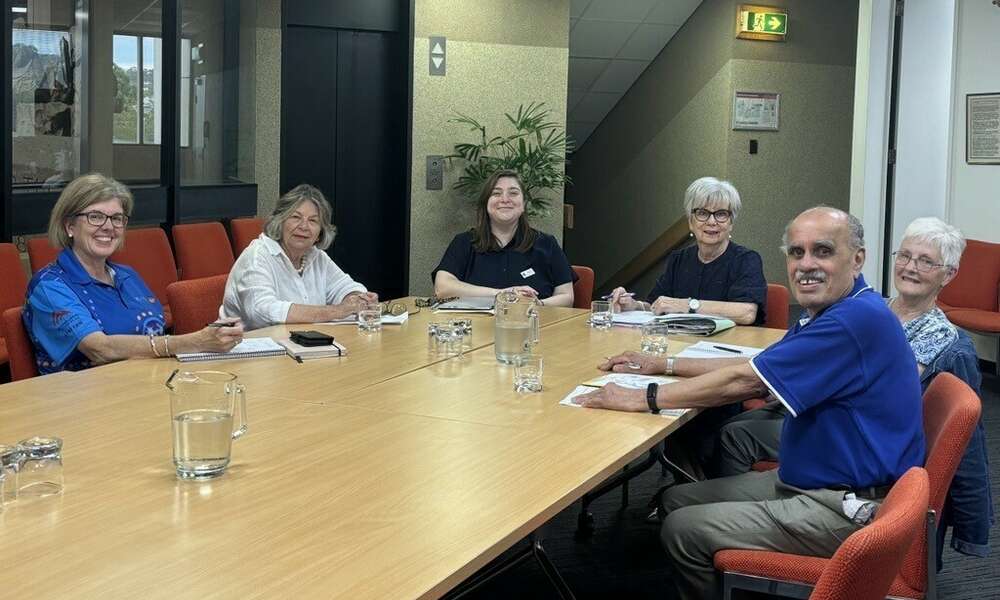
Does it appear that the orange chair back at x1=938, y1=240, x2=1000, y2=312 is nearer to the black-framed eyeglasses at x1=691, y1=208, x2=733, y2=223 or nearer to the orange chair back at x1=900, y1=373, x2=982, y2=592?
the black-framed eyeglasses at x1=691, y1=208, x2=733, y2=223

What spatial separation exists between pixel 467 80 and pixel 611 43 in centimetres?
234

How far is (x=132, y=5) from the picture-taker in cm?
734

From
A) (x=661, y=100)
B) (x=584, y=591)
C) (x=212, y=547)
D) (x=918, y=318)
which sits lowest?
(x=584, y=591)

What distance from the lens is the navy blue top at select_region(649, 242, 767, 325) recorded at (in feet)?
16.2

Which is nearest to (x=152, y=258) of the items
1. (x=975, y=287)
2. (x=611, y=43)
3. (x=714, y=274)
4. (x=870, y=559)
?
(x=714, y=274)

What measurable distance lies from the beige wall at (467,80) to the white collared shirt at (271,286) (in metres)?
3.98

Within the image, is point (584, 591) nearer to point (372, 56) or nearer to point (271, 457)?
point (271, 457)

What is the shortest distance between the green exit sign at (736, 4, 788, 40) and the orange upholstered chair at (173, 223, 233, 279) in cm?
526

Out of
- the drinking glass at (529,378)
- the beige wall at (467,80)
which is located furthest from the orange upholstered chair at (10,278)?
the beige wall at (467,80)

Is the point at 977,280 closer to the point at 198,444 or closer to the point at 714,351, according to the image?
the point at 714,351

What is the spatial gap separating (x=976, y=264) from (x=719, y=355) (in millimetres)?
4304

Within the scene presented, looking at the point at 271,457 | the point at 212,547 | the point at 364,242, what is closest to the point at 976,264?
the point at 364,242

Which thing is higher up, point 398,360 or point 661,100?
point 661,100

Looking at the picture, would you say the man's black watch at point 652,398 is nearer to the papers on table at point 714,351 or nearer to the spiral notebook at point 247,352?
the papers on table at point 714,351
